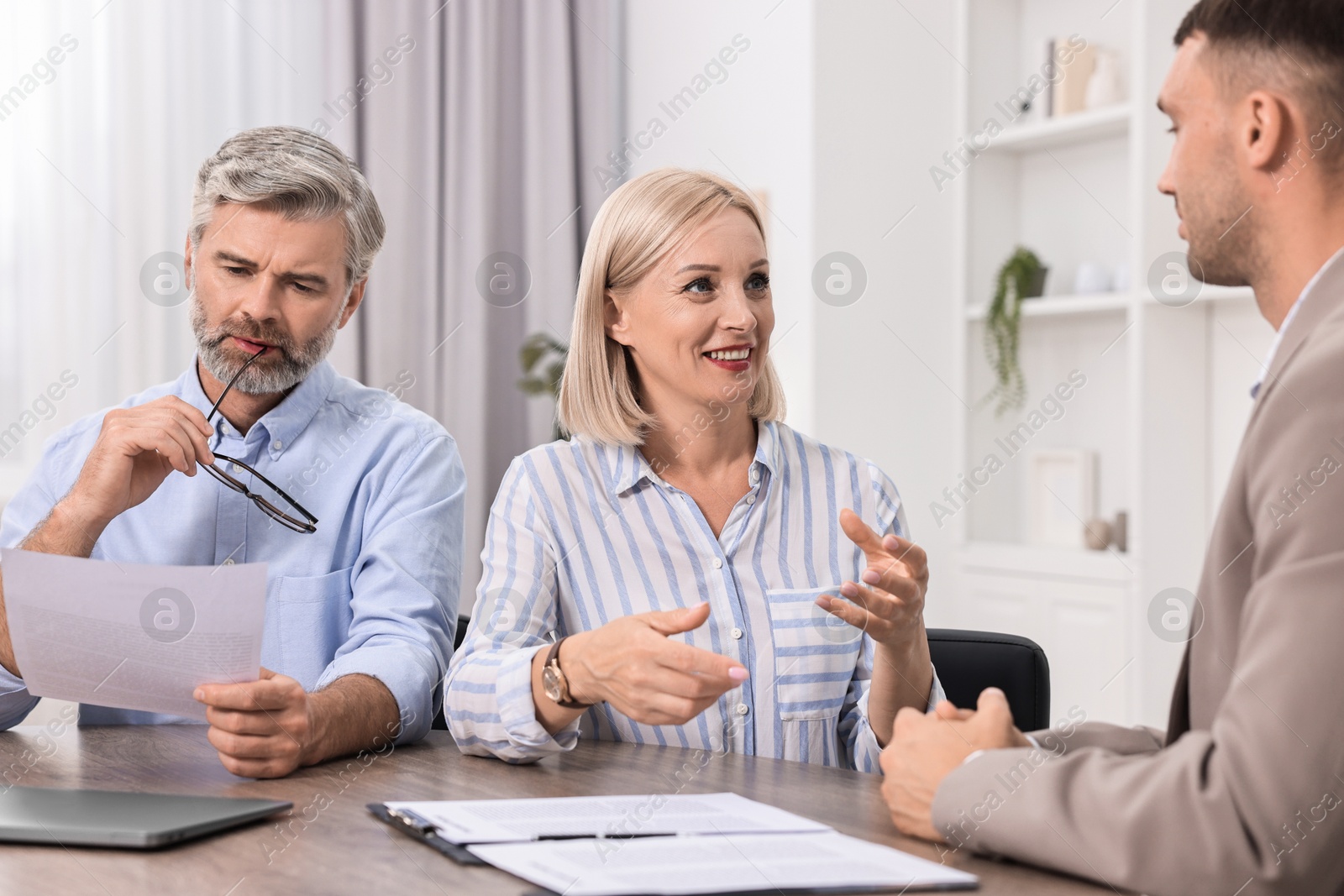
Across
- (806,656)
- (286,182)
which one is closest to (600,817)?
(806,656)

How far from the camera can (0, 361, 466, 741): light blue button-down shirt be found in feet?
5.50

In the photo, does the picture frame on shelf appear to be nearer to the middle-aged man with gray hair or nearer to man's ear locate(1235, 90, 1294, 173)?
the middle-aged man with gray hair

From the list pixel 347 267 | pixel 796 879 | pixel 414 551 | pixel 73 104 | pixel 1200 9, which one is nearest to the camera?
pixel 796 879

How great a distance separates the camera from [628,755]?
1.37 metres

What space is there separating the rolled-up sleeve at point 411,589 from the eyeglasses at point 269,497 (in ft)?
0.30

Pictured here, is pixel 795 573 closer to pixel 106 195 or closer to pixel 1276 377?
pixel 1276 377

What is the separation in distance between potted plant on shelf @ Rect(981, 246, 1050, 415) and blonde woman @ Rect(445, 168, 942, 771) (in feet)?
7.06

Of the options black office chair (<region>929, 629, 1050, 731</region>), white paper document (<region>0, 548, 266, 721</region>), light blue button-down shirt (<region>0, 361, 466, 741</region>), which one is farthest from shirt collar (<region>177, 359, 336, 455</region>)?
black office chair (<region>929, 629, 1050, 731</region>)

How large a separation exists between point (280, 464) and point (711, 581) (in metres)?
0.68

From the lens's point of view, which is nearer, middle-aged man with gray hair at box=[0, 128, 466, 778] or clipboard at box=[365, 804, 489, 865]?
clipboard at box=[365, 804, 489, 865]

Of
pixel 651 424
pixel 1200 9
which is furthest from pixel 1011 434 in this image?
pixel 1200 9

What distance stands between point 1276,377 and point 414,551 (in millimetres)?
1176

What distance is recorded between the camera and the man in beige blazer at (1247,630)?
80 centimetres

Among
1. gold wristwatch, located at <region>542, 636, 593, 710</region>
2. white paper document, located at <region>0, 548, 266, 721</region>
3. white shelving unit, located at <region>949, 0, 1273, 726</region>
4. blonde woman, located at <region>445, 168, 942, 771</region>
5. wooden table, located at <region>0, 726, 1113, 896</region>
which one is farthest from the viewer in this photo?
white shelving unit, located at <region>949, 0, 1273, 726</region>
